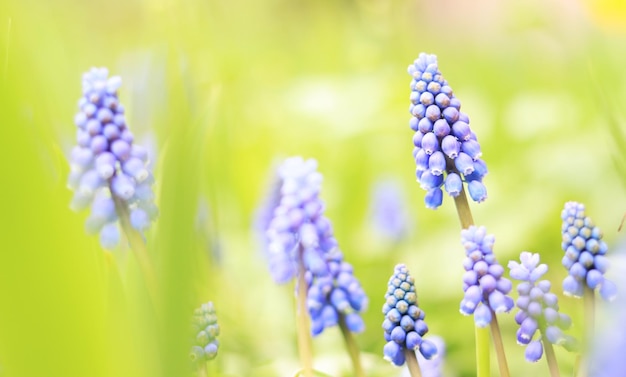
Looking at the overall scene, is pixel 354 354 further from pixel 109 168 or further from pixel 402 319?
pixel 109 168

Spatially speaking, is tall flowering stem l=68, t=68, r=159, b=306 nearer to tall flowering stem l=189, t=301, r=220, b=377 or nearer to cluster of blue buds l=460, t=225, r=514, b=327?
tall flowering stem l=189, t=301, r=220, b=377

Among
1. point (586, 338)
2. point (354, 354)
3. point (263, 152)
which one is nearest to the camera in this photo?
point (586, 338)

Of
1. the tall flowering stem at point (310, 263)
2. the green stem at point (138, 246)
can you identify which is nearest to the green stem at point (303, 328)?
the tall flowering stem at point (310, 263)

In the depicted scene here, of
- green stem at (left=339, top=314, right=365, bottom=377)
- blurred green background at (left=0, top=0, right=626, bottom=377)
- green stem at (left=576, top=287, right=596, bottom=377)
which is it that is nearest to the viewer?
blurred green background at (left=0, top=0, right=626, bottom=377)

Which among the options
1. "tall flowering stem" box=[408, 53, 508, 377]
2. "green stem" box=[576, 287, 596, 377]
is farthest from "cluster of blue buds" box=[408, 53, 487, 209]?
"green stem" box=[576, 287, 596, 377]

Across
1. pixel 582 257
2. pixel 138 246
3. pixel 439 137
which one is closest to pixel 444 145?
pixel 439 137

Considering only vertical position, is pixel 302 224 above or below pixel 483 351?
above
